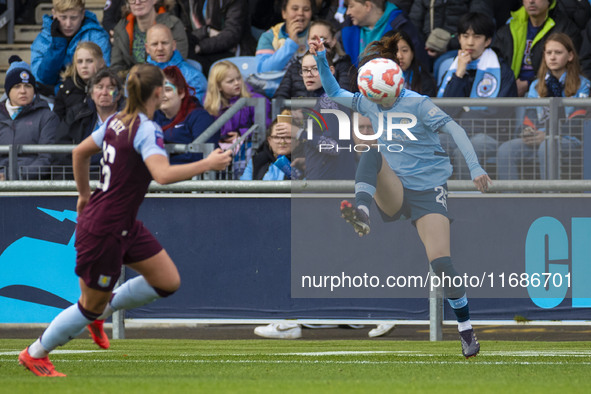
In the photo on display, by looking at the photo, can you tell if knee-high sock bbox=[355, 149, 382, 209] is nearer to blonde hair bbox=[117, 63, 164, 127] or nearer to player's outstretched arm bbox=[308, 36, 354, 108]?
player's outstretched arm bbox=[308, 36, 354, 108]

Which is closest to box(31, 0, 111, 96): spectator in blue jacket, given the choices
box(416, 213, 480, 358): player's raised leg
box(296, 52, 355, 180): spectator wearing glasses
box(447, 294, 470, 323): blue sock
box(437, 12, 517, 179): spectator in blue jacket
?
box(296, 52, 355, 180): spectator wearing glasses

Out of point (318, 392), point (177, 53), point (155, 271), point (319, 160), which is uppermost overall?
point (177, 53)

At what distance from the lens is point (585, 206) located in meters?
10.2

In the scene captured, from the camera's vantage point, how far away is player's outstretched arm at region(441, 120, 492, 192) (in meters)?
9.56

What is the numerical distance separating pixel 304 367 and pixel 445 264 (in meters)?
2.23

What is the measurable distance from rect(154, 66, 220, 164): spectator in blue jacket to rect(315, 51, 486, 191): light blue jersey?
2568mm

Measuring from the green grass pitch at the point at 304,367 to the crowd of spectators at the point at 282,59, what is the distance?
190 cm

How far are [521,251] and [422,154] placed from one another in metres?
1.60

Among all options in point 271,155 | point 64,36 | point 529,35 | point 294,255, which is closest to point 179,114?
point 271,155

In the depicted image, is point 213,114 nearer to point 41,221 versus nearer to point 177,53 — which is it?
point 177,53

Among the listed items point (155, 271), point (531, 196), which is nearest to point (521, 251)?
point (531, 196)

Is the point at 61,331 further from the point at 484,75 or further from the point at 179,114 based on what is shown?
the point at 484,75

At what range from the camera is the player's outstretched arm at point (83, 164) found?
7009 mm

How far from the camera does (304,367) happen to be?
7.47 meters
